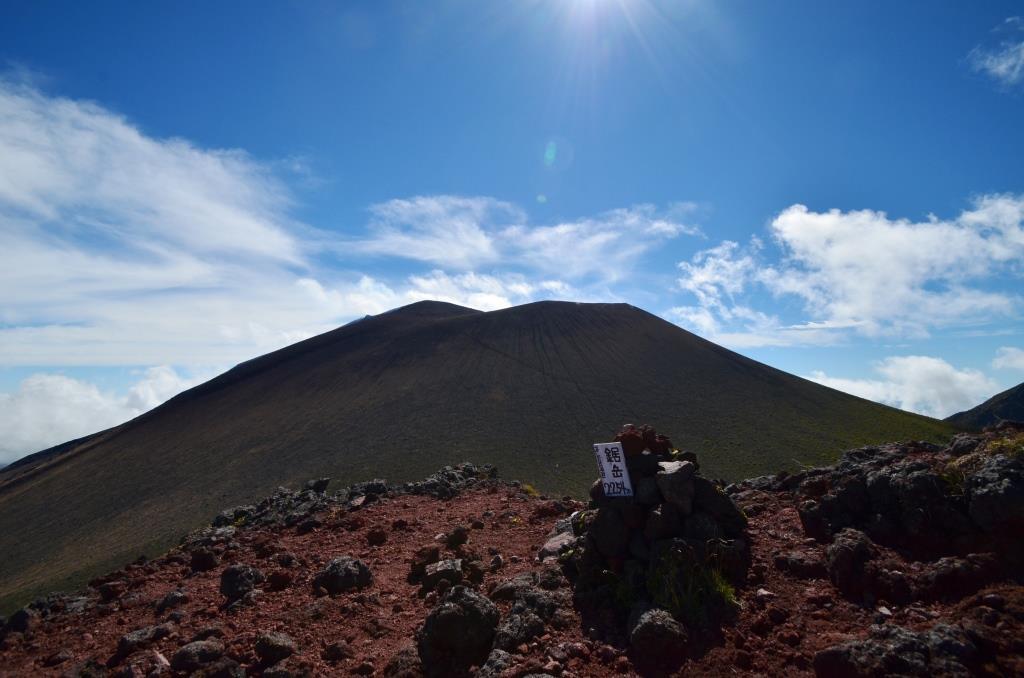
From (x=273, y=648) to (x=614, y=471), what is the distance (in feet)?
17.4

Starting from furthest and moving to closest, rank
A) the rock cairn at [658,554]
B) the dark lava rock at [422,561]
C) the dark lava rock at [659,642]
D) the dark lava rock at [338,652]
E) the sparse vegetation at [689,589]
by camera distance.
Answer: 1. the dark lava rock at [422,561]
2. the dark lava rock at [338,652]
3. the sparse vegetation at [689,589]
4. the rock cairn at [658,554]
5. the dark lava rock at [659,642]

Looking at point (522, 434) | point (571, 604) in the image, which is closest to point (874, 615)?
point (571, 604)

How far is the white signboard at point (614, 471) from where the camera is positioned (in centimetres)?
872

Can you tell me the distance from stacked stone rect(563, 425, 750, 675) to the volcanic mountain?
2672 centimetres

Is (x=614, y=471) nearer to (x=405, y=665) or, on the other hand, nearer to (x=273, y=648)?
(x=405, y=665)

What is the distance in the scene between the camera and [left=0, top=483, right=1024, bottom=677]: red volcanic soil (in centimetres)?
604

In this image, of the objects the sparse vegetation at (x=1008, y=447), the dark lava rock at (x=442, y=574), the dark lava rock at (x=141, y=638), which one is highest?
the sparse vegetation at (x=1008, y=447)

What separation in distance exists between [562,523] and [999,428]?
775 centimetres

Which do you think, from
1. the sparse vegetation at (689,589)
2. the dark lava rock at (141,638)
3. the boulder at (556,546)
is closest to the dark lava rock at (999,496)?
the sparse vegetation at (689,589)

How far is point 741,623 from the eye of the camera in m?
6.56

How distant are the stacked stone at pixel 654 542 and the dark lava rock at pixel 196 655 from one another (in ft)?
16.1

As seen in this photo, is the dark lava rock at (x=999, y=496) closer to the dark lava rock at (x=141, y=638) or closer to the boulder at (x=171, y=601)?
the dark lava rock at (x=141, y=638)

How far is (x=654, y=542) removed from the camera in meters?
8.07

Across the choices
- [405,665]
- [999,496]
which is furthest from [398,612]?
[999,496]
